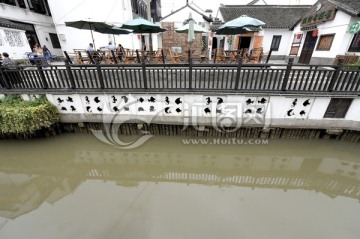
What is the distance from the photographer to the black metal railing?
464cm

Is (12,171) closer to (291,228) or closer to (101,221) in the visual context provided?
(101,221)

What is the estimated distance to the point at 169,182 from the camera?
4.41 metres

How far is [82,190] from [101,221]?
3.66ft

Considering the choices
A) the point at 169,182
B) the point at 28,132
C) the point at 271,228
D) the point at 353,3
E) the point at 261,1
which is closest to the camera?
the point at 271,228

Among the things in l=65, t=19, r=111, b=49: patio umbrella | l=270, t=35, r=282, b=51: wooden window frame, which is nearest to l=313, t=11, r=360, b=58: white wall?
l=270, t=35, r=282, b=51: wooden window frame

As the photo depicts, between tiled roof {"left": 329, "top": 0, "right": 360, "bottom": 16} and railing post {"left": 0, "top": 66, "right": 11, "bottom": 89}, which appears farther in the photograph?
tiled roof {"left": 329, "top": 0, "right": 360, "bottom": 16}

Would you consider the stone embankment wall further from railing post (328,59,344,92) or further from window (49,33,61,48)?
window (49,33,61,48)

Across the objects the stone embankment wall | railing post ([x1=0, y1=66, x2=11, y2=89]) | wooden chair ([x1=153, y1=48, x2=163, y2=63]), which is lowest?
the stone embankment wall

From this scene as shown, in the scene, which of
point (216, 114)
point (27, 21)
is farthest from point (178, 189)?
point (27, 21)

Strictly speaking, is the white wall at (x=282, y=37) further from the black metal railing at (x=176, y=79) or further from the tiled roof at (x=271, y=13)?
the black metal railing at (x=176, y=79)

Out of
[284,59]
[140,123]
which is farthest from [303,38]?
[140,123]

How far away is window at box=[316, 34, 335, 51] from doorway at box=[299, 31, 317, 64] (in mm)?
642

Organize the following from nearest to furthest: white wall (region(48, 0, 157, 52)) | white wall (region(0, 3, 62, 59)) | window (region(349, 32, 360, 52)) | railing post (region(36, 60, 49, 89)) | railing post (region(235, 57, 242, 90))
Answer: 1. railing post (region(235, 57, 242, 90))
2. railing post (region(36, 60, 49, 89))
3. window (region(349, 32, 360, 52))
4. white wall (region(0, 3, 62, 59))
5. white wall (region(48, 0, 157, 52))

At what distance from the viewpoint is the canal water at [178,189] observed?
3248mm
